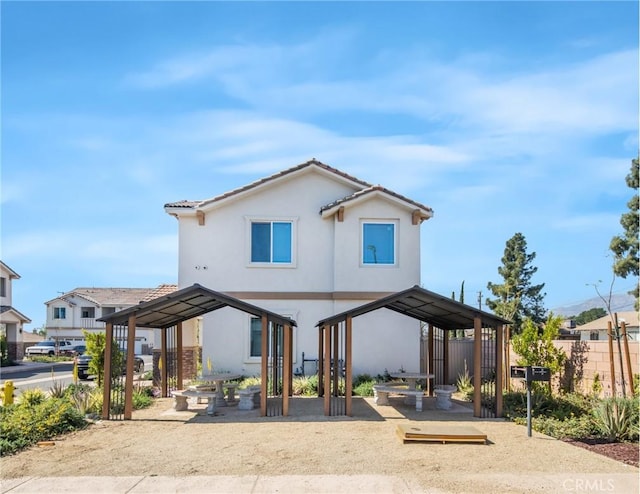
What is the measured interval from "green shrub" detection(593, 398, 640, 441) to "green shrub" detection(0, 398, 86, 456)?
9.92 meters

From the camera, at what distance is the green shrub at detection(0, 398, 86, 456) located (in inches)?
436

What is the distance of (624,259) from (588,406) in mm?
21166

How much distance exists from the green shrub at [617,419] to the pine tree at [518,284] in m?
33.3

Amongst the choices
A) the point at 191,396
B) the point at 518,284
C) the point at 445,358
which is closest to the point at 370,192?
the point at 445,358

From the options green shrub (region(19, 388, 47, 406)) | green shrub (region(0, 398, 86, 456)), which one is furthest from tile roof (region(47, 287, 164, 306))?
green shrub (region(0, 398, 86, 456))

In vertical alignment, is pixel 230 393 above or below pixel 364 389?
above

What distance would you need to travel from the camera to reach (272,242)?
2150 cm

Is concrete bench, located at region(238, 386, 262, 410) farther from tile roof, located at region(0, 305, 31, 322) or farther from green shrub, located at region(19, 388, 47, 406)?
tile roof, located at region(0, 305, 31, 322)

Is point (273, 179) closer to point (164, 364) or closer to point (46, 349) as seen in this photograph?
point (164, 364)

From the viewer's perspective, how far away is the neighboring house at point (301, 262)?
21.1 metres

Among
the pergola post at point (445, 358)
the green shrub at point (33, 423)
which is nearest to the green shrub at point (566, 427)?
the pergola post at point (445, 358)

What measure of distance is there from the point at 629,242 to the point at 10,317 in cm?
3822

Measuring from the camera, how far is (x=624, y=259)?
32562mm

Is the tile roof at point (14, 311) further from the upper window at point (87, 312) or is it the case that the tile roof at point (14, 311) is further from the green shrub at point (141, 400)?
the green shrub at point (141, 400)
